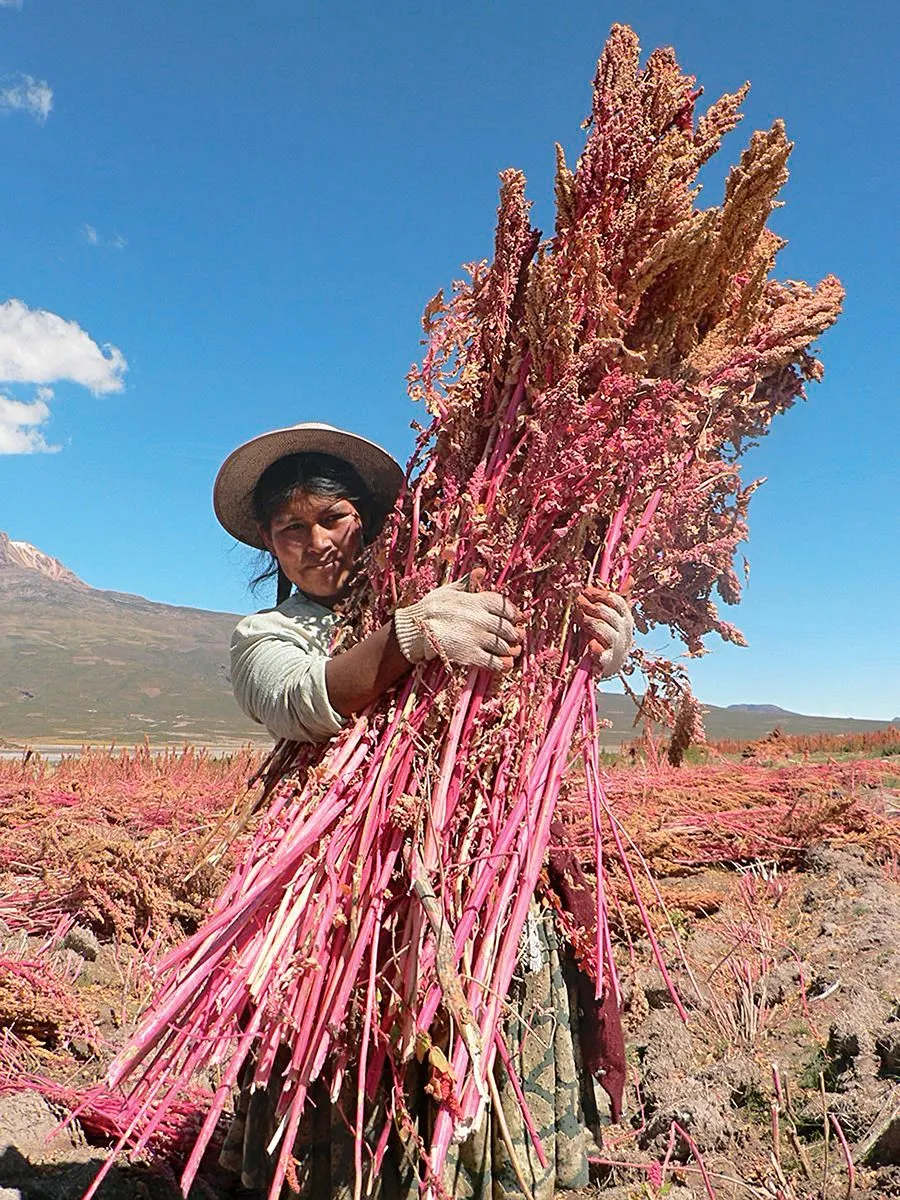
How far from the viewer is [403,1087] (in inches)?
60.0

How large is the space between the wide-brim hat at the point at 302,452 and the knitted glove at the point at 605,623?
0.66 metres

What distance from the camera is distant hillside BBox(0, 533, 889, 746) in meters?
60.7

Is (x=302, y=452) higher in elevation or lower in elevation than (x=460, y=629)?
higher

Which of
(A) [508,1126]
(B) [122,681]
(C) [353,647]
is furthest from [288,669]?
(B) [122,681]

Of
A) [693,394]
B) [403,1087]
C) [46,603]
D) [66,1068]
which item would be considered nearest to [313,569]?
[693,394]

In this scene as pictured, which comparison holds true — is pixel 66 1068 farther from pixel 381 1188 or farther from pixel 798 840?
pixel 798 840

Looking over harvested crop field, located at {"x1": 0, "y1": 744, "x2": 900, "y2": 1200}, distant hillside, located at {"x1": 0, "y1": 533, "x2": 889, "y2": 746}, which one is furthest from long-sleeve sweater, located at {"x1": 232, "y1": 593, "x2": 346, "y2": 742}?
distant hillside, located at {"x1": 0, "y1": 533, "x2": 889, "y2": 746}

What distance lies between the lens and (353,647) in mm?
1732

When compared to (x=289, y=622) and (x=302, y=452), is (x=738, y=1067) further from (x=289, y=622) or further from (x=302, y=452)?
(x=302, y=452)

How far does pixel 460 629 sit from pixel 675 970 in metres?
2.65

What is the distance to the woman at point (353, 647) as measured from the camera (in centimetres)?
160

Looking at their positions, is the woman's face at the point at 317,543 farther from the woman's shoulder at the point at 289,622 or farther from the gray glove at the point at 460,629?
the gray glove at the point at 460,629

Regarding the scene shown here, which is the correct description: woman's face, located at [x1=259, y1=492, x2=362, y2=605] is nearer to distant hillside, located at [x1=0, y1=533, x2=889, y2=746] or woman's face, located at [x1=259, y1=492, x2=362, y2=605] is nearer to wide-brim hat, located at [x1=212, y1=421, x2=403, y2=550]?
wide-brim hat, located at [x1=212, y1=421, x2=403, y2=550]

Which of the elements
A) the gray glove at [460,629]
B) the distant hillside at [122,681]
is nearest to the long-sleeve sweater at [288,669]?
the gray glove at [460,629]
